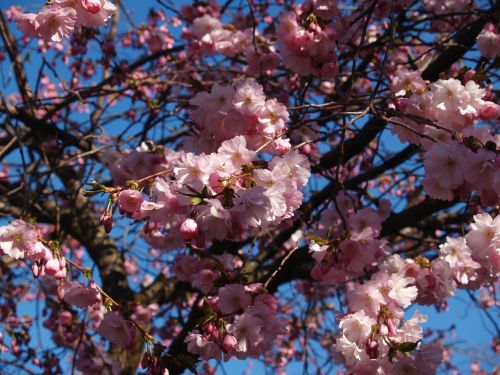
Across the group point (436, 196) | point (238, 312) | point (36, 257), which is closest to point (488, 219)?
point (436, 196)

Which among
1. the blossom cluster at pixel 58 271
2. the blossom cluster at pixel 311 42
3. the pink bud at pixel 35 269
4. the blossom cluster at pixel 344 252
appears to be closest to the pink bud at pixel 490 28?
the blossom cluster at pixel 311 42

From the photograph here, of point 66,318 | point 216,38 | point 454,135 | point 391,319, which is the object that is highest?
point 216,38

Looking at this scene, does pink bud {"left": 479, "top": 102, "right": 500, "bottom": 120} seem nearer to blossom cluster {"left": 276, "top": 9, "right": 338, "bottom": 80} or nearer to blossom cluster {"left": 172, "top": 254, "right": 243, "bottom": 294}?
blossom cluster {"left": 276, "top": 9, "right": 338, "bottom": 80}

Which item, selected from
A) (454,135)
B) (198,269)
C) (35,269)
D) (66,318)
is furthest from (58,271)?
(66,318)

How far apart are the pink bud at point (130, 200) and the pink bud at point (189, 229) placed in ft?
0.77

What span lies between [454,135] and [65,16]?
138cm

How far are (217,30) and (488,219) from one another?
216 centimetres

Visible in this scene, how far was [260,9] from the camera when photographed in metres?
4.80

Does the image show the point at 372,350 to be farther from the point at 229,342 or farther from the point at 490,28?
the point at 490,28

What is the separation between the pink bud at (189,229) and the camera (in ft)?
5.13

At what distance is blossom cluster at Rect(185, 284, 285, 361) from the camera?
5.93 feet

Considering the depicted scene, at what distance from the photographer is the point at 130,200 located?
173 cm

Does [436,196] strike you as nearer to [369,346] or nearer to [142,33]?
[369,346]

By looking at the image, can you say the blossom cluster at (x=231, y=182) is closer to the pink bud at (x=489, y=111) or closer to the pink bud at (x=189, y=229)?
the pink bud at (x=189, y=229)
